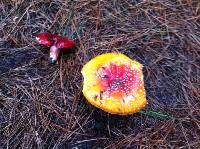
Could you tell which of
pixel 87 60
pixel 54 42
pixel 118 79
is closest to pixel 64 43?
pixel 54 42

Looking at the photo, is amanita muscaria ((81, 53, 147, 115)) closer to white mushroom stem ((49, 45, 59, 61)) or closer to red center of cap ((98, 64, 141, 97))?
red center of cap ((98, 64, 141, 97))

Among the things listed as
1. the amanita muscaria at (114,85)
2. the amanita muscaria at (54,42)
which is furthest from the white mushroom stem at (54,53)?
the amanita muscaria at (114,85)

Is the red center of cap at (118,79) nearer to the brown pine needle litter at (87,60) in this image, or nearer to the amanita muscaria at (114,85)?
the amanita muscaria at (114,85)

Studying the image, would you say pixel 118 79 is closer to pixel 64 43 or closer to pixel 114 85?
pixel 114 85

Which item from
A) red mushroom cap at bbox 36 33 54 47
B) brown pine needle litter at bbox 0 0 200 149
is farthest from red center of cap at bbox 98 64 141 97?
red mushroom cap at bbox 36 33 54 47

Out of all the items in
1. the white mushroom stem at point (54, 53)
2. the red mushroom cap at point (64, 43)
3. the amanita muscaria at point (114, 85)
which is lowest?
the amanita muscaria at point (114, 85)

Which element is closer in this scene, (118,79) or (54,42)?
(118,79)
